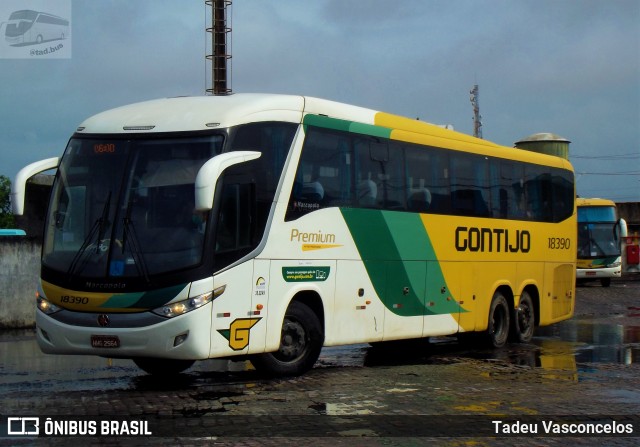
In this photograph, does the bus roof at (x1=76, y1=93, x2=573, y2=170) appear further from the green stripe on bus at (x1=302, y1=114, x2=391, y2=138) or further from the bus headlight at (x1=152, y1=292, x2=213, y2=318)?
the bus headlight at (x1=152, y1=292, x2=213, y2=318)

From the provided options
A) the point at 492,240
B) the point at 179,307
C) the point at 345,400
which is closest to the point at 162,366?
the point at 179,307

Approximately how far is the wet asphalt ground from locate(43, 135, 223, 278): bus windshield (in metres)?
1.48

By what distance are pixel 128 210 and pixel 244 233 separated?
4.49ft

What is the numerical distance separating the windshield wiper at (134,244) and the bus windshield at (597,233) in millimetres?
32092

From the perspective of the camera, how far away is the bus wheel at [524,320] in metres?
18.4

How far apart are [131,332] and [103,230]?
125 cm

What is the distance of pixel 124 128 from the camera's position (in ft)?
39.1

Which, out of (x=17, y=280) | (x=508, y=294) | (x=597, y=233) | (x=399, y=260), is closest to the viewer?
(x=399, y=260)

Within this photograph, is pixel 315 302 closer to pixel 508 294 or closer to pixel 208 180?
pixel 208 180

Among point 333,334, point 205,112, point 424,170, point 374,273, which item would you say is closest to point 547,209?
point 424,170

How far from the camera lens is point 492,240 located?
17500 mm

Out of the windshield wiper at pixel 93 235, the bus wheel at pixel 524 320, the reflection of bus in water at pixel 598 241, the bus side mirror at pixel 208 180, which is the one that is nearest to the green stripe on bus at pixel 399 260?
the bus wheel at pixel 524 320

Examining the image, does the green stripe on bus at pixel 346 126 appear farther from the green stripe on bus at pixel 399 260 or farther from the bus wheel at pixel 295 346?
the bus wheel at pixel 295 346

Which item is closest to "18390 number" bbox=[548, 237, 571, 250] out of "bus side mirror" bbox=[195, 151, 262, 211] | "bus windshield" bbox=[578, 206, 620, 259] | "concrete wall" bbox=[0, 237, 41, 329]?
"bus side mirror" bbox=[195, 151, 262, 211]
